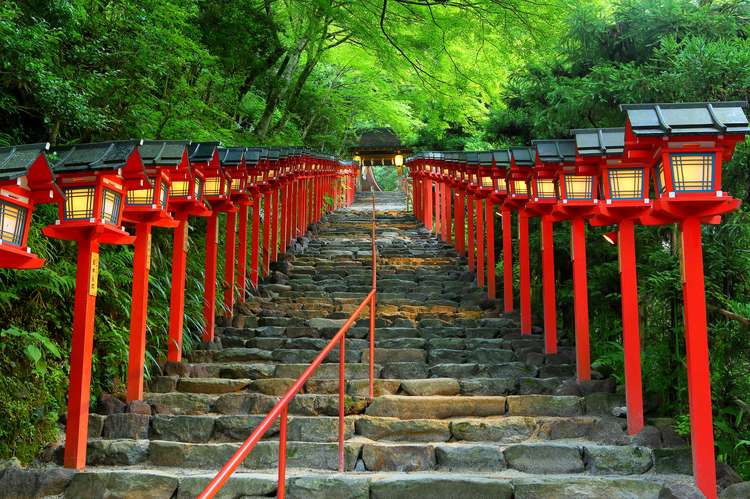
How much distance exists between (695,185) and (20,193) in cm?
458

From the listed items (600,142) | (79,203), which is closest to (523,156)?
(600,142)

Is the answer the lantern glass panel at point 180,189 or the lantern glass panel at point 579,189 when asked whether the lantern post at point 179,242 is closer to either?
the lantern glass panel at point 180,189

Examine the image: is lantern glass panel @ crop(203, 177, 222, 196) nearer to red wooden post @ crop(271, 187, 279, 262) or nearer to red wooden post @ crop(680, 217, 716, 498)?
red wooden post @ crop(271, 187, 279, 262)

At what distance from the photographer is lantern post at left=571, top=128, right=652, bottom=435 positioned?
5.88 meters

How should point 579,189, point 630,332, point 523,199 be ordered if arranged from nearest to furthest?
point 630,332
point 579,189
point 523,199

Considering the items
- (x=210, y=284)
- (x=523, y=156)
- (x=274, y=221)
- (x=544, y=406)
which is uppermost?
(x=523, y=156)

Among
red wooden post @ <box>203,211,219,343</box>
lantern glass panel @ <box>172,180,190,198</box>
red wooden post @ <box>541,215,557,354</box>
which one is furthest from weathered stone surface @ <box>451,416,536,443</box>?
lantern glass panel @ <box>172,180,190,198</box>

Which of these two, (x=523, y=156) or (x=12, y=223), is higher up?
(x=523, y=156)

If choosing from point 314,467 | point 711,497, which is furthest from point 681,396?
point 314,467

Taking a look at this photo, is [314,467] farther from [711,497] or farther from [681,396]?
[681,396]

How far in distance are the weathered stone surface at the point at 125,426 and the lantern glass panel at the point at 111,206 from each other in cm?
184

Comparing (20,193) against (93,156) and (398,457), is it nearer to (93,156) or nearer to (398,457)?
(93,156)

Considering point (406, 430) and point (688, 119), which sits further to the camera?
point (406, 430)

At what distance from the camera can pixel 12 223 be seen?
395 centimetres
